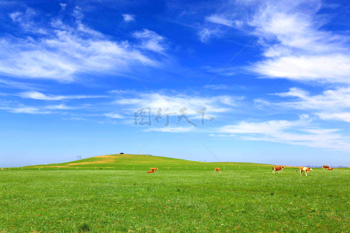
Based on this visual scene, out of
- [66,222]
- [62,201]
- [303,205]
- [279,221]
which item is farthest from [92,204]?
[303,205]

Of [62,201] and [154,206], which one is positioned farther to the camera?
[62,201]

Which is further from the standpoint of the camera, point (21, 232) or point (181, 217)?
point (181, 217)

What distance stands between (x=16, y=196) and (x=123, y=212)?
12.0 metres

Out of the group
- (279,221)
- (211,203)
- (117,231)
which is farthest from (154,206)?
(279,221)

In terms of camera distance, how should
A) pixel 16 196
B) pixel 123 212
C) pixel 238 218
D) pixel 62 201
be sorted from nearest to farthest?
1. pixel 238 218
2. pixel 123 212
3. pixel 62 201
4. pixel 16 196

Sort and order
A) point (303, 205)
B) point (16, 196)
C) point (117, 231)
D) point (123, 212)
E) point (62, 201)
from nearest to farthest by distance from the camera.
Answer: point (117, 231), point (123, 212), point (303, 205), point (62, 201), point (16, 196)

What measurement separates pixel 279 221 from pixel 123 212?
349 inches

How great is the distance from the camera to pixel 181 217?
1338 cm

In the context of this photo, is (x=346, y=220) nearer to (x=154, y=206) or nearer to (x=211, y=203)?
(x=211, y=203)

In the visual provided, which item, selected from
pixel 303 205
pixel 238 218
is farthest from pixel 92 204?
pixel 303 205

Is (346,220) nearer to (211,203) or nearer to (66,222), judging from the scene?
(211,203)

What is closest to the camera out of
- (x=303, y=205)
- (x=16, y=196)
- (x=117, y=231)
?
(x=117, y=231)

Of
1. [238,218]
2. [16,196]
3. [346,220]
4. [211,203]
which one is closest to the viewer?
[346,220]

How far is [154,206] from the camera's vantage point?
1605 cm
